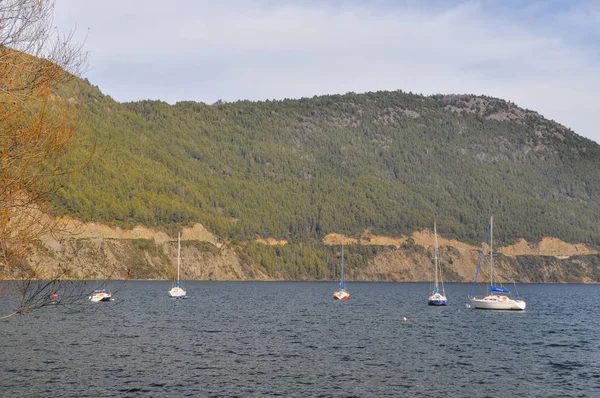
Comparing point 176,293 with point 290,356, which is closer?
point 290,356

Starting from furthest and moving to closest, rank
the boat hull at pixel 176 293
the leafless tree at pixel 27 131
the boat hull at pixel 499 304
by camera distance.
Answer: the boat hull at pixel 176 293 < the boat hull at pixel 499 304 < the leafless tree at pixel 27 131

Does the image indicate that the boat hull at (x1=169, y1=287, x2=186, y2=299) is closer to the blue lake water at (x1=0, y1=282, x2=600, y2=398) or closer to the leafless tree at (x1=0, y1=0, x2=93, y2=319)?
the blue lake water at (x1=0, y1=282, x2=600, y2=398)

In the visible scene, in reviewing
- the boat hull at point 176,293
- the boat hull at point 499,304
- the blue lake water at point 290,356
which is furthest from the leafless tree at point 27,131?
the boat hull at point 176,293

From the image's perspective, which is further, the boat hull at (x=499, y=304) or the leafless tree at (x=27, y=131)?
the boat hull at (x=499, y=304)

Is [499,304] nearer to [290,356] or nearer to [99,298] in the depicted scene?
[99,298]

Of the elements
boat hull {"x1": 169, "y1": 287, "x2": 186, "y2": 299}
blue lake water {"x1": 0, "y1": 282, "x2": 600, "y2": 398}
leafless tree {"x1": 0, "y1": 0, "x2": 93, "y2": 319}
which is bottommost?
boat hull {"x1": 169, "y1": 287, "x2": 186, "y2": 299}

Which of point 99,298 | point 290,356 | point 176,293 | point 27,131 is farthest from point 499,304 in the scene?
point 27,131

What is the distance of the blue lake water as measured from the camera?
151ft

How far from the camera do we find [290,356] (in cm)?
6056

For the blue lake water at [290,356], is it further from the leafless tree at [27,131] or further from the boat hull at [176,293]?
the boat hull at [176,293]

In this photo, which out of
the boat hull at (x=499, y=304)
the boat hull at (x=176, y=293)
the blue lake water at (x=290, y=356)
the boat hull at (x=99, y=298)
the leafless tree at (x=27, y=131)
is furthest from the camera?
the boat hull at (x=176, y=293)

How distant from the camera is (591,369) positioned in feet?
189

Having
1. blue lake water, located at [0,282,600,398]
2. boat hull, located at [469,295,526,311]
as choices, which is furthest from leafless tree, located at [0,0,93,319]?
boat hull, located at [469,295,526,311]

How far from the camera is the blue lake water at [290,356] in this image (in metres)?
45.9
